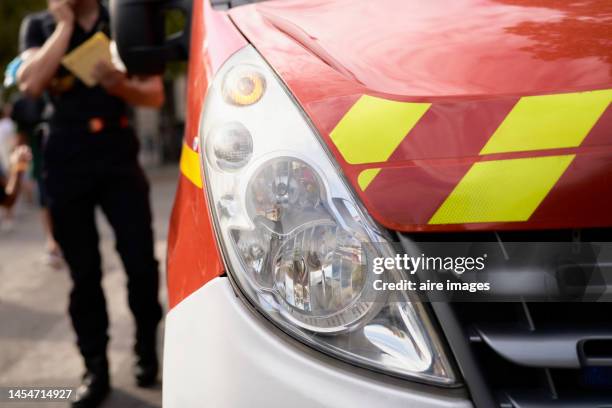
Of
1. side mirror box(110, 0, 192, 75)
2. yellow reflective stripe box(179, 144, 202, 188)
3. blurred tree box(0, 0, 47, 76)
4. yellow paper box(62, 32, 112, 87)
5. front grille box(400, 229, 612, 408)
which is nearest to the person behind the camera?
front grille box(400, 229, 612, 408)

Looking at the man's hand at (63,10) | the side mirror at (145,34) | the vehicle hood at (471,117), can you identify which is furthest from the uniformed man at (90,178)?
the vehicle hood at (471,117)

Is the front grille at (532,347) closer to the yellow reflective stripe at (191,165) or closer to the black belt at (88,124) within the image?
the yellow reflective stripe at (191,165)

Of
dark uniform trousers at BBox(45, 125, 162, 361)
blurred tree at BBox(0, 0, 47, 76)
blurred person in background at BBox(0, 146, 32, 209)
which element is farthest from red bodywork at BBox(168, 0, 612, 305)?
blurred tree at BBox(0, 0, 47, 76)

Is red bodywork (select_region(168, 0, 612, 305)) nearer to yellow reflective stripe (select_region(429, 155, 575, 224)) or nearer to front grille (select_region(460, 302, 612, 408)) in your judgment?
yellow reflective stripe (select_region(429, 155, 575, 224))

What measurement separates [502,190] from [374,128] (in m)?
0.25

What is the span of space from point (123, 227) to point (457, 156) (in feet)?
7.41

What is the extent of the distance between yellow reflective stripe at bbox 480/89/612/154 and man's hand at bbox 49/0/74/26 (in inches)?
98.6

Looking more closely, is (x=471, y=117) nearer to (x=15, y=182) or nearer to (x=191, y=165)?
(x=191, y=165)

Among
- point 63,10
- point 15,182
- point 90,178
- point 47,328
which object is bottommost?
point 47,328

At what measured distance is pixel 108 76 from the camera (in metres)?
3.24

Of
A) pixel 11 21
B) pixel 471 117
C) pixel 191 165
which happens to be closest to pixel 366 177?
pixel 471 117

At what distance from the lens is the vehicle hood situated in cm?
128

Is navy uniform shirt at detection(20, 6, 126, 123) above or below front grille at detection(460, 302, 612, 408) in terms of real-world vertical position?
below

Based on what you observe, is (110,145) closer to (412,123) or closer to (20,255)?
(412,123)
